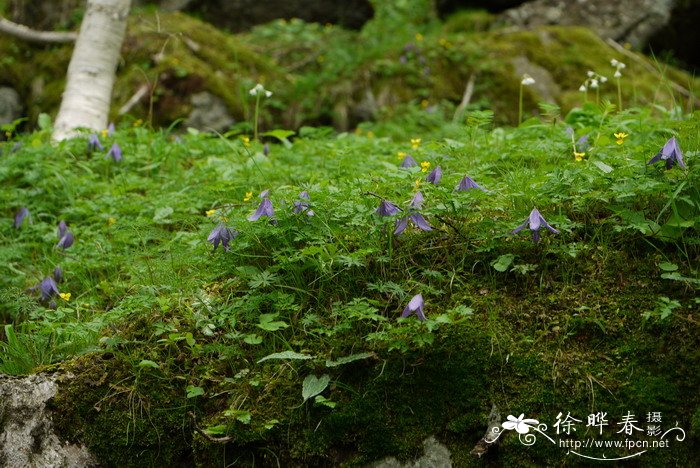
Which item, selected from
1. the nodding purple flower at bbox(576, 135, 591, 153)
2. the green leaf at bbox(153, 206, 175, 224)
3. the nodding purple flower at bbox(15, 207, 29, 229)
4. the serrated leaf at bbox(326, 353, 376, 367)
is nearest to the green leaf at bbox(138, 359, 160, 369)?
the serrated leaf at bbox(326, 353, 376, 367)

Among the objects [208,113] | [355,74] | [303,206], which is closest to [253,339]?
[303,206]

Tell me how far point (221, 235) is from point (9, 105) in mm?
5860

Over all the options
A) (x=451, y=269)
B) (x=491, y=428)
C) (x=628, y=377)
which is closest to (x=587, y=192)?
(x=451, y=269)

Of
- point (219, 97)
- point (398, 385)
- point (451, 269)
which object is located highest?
point (451, 269)

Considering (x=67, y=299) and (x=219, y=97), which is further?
(x=219, y=97)

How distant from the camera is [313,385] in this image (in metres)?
2.50

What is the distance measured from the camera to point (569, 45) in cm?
808

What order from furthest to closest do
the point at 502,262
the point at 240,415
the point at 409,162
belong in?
1. the point at 409,162
2. the point at 502,262
3. the point at 240,415

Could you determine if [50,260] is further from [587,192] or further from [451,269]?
[587,192]

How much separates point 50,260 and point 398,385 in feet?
7.13

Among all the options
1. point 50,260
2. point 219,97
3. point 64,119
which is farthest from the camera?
point 219,97

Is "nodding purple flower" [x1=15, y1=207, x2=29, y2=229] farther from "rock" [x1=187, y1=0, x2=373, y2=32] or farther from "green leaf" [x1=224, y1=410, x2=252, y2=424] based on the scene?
"rock" [x1=187, y1=0, x2=373, y2=32]

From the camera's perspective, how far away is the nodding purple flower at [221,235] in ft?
9.45

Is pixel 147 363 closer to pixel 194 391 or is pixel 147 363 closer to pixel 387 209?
pixel 194 391
